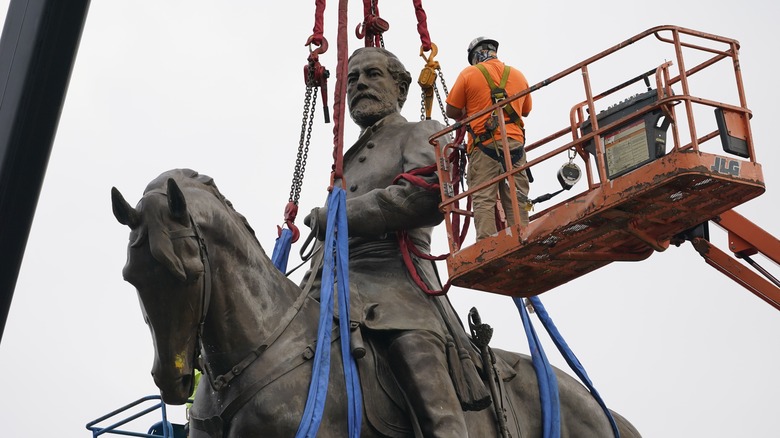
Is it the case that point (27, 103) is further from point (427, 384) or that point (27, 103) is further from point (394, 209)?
A: point (394, 209)

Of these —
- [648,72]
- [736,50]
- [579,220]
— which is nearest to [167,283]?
[579,220]

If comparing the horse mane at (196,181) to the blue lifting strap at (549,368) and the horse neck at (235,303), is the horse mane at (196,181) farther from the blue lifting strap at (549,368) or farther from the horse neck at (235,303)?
the blue lifting strap at (549,368)

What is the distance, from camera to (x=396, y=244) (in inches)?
493

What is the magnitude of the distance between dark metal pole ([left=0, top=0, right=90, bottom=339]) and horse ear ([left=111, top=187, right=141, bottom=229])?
361cm

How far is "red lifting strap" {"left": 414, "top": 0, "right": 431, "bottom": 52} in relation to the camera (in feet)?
45.0

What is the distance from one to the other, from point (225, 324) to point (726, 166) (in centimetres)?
411

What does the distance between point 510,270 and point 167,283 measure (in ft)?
10.5

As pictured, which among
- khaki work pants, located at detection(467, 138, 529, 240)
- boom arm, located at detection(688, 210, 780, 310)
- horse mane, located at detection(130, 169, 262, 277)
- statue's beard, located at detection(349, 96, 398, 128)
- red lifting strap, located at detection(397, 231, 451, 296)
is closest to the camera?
horse mane, located at detection(130, 169, 262, 277)

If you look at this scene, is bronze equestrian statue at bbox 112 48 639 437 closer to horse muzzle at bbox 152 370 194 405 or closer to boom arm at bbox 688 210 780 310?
horse muzzle at bbox 152 370 194 405

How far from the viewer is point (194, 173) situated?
11.2 meters

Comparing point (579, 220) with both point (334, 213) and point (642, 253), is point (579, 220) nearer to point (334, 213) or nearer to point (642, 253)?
point (642, 253)

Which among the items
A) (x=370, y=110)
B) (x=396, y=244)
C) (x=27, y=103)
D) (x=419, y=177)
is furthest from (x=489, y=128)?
(x=27, y=103)

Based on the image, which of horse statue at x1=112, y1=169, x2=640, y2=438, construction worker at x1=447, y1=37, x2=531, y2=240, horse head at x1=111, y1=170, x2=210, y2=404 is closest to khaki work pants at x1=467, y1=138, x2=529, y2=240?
construction worker at x1=447, y1=37, x2=531, y2=240

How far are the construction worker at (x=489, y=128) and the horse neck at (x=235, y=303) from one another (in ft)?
6.86
